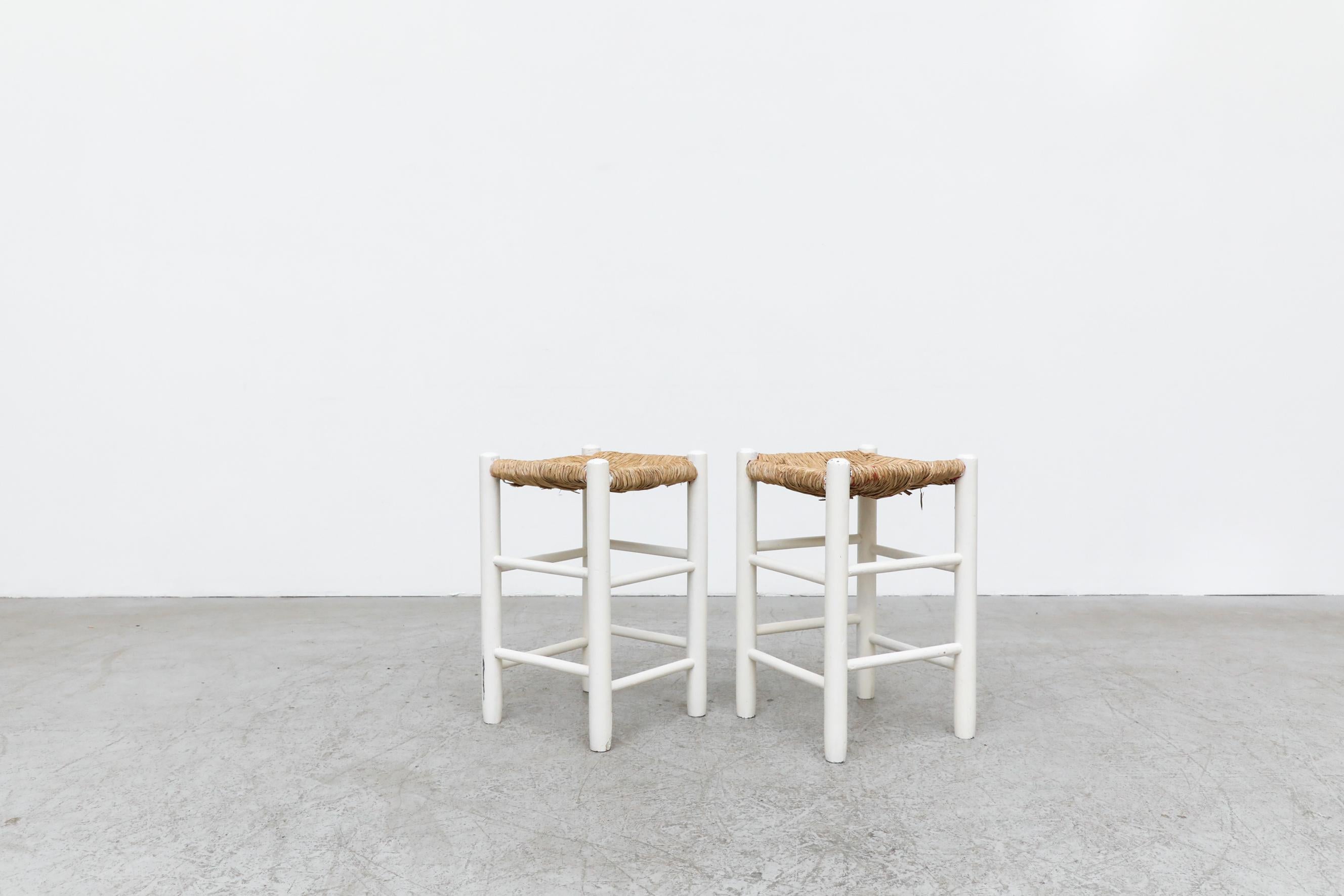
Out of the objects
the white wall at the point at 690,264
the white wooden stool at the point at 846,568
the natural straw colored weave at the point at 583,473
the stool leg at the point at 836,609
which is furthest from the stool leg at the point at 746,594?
the white wall at the point at 690,264

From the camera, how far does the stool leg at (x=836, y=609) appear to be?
143cm

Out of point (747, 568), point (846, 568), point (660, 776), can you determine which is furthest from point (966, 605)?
point (660, 776)

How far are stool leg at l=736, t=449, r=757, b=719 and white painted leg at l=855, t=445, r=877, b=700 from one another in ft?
0.87

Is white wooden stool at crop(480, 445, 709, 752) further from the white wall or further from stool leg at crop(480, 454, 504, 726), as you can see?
the white wall

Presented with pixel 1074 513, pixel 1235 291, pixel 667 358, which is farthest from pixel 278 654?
pixel 1235 291

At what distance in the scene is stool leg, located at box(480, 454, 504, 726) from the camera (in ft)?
5.39

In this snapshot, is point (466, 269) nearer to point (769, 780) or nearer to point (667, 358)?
point (667, 358)

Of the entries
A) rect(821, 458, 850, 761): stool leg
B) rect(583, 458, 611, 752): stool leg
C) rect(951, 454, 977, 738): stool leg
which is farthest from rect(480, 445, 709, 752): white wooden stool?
rect(951, 454, 977, 738): stool leg

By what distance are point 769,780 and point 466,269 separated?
1998 millimetres

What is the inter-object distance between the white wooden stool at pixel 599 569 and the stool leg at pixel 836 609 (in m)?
0.29

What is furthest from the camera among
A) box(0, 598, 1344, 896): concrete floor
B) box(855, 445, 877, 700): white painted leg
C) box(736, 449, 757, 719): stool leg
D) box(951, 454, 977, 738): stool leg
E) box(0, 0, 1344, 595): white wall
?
box(0, 0, 1344, 595): white wall

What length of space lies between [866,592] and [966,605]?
298 mm

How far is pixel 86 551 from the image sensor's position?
2873mm

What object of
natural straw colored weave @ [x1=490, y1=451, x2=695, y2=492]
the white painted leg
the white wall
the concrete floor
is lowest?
the concrete floor
